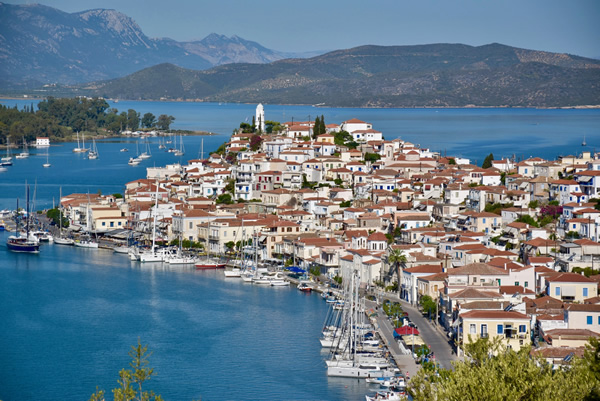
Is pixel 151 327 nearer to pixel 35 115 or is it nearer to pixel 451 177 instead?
pixel 451 177

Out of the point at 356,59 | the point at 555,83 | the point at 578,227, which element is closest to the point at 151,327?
the point at 578,227

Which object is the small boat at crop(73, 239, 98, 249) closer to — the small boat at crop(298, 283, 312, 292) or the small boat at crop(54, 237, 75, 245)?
the small boat at crop(54, 237, 75, 245)

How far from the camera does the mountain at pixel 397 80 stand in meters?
131

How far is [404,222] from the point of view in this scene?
73.0ft

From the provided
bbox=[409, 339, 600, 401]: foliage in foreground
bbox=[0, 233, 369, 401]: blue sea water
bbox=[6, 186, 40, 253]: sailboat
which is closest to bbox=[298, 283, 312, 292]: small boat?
bbox=[0, 233, 369, 401]: blue sea water

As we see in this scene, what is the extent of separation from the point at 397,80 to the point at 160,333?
132292 millimetres

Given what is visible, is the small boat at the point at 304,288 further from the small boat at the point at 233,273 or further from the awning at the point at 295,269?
the small boat at the point at 233,273

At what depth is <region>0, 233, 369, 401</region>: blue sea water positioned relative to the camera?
1319cm

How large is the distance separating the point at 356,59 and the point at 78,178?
5422 inches

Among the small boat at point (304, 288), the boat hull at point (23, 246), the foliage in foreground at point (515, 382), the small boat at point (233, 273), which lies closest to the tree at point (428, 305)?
the small boat at point (304, 288)

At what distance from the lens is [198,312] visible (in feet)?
57.7

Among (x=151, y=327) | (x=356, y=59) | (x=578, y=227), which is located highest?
(x=356, y=59)

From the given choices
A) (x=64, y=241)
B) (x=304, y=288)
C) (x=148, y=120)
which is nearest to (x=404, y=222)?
(x=304, y=288)

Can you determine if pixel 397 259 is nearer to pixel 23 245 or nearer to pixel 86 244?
pixel 86 244
